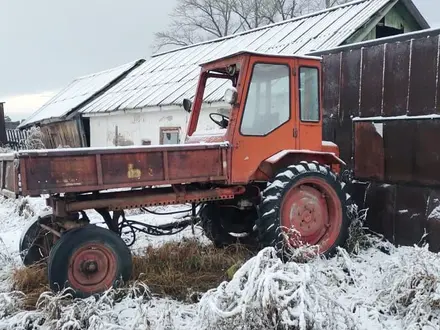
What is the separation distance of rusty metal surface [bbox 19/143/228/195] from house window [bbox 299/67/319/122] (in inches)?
47.7

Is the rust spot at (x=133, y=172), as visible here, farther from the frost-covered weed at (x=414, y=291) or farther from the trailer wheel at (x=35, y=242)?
the frost-covered weed at (x=414, y=291)

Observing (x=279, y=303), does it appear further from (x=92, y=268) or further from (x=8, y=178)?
(x=8, y=178)

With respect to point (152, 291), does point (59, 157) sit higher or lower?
higher

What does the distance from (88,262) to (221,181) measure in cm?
164

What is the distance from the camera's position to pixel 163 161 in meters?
4.54

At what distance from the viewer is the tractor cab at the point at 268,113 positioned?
5000mm

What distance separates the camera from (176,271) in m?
4.91

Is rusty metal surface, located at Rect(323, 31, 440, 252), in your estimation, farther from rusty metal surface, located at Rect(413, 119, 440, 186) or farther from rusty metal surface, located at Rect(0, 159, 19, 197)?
rusty metal surface, located at Rect(0, 159, 19, 197)

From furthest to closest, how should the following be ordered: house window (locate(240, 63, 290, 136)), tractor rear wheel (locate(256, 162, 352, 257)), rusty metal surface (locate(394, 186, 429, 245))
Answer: rusty metal surface (locate(394, 186, 429, 245))
house window (locate(240, 63, 290, 136))
tractor rear wheel (locate(256, 162, 352, 257))

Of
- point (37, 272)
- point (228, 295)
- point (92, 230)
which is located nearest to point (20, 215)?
point (37, 272)

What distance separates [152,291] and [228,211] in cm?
190

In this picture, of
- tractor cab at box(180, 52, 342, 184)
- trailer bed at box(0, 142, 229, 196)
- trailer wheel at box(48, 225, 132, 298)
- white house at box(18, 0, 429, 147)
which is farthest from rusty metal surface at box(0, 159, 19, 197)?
white house at box(18, 0, 429, 147)

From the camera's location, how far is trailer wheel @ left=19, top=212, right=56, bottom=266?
206 inches

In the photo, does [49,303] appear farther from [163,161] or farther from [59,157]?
[163,161]
